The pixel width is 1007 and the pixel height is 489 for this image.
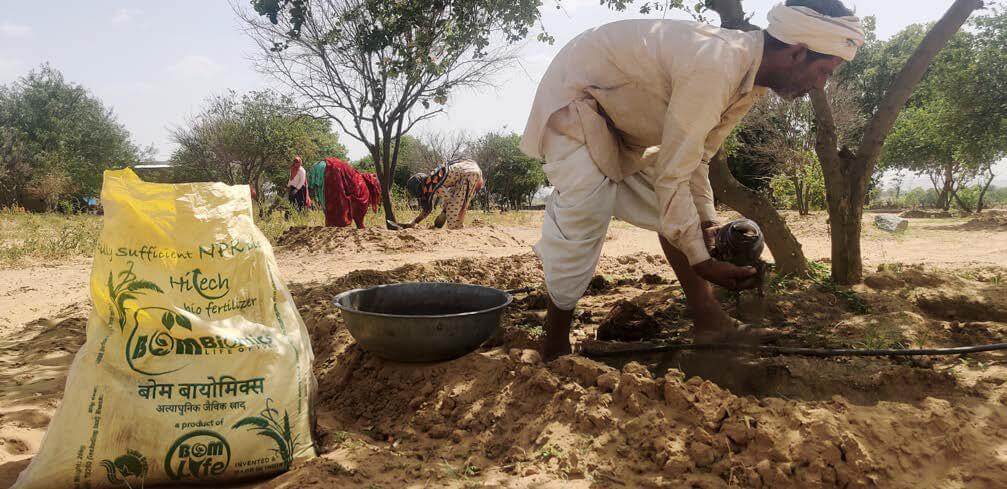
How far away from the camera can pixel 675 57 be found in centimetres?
197

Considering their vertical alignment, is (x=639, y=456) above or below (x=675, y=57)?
below

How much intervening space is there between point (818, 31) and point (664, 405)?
133cm

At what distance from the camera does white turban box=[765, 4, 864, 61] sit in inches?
75.3

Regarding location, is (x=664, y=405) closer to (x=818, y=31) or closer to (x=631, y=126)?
(x=631, y=126)

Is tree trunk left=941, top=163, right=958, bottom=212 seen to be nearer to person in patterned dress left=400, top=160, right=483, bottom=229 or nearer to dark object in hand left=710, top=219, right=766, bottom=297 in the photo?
person in patterned dress left=400, top=160, right=483, bottom=229

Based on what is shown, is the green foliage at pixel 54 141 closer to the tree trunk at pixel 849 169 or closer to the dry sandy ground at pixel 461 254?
the dry sandy ground at pixel 461 254

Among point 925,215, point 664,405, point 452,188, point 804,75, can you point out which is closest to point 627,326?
point 664,405

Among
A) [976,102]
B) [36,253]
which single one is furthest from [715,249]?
[976,102]

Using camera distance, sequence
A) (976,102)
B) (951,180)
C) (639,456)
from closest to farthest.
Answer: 1. (639,456)
2. (976,102)
3. (951,180)

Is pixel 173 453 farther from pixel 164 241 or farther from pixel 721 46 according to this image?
pixel 721 46

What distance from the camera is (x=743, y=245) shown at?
204 cm

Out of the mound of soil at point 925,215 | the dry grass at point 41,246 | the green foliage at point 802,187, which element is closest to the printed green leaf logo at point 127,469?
the dry grass at point 41,246

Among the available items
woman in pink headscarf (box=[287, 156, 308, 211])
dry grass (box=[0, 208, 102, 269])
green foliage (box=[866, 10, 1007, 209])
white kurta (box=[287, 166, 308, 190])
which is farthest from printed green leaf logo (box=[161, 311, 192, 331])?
green foliage (box=[866, 10, 1007, 209])

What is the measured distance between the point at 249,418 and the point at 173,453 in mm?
216
